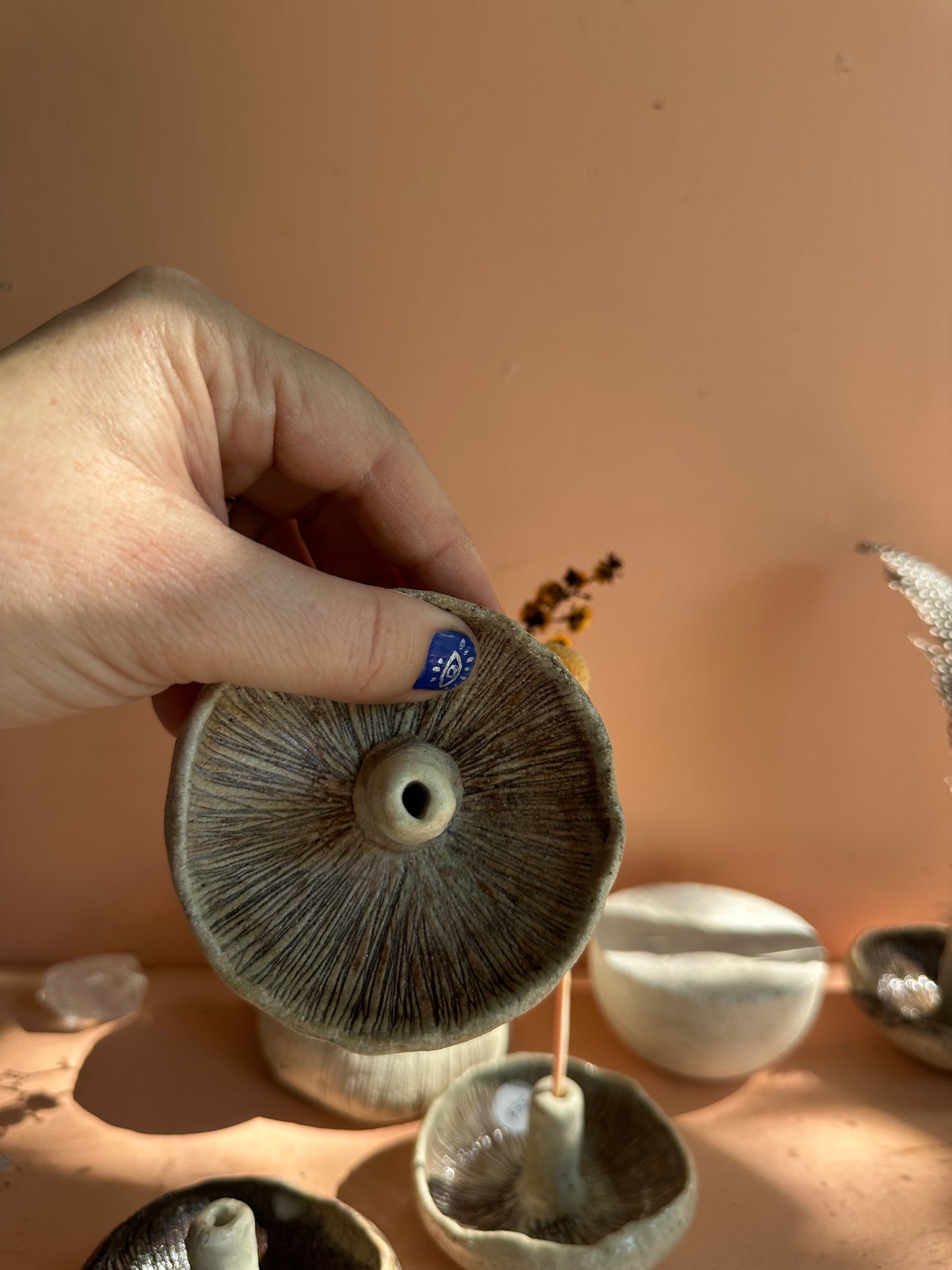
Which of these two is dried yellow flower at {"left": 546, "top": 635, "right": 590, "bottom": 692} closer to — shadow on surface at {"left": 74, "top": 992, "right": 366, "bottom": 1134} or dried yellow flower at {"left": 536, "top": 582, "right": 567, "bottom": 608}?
dried yellow flower at {"left": 536, "top": 582, "right": 567, "bottom": 608}

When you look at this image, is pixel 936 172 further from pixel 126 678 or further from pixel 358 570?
pixel 126 678

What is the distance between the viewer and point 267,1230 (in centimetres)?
85

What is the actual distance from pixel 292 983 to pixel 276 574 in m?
0.26

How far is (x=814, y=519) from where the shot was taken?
43.9 inches

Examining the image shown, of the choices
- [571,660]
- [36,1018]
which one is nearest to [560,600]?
[571,660]

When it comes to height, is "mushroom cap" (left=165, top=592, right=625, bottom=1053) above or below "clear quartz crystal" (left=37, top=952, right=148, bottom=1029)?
above

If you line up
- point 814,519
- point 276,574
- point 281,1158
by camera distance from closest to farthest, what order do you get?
point 276,574
point 281,1158
point 814,519

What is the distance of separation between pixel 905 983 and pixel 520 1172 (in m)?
0.55

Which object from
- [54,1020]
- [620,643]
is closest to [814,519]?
[620,643]

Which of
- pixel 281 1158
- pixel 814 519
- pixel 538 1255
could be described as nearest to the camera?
pixel 538 1255

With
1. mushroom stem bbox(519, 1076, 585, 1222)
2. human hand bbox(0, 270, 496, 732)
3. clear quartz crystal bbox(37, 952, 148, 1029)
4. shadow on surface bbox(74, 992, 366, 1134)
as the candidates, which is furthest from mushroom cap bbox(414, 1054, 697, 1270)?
human hand bbox(0, 270, 496, 732)

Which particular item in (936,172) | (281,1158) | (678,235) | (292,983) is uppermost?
(936,172)

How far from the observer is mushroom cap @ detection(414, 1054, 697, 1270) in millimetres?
827

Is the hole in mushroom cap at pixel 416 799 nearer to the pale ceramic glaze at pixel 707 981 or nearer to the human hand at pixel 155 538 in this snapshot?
the human hand at pixel 155 538
